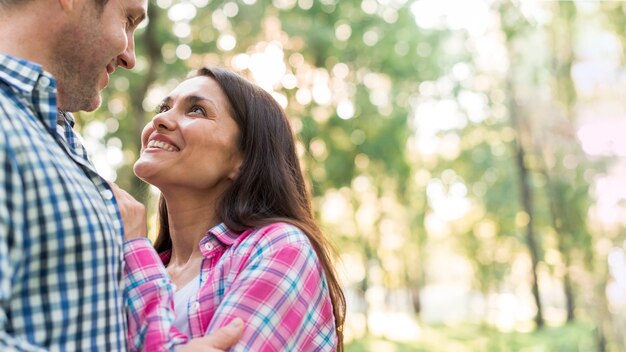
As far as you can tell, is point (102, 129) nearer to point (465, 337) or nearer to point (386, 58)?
point (386, 58)

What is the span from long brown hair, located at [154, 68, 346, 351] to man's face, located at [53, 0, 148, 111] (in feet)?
1.95

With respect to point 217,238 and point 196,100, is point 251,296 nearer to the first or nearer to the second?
point 217,238

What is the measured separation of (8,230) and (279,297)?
0.72 meters

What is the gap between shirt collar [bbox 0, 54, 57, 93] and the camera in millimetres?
1413

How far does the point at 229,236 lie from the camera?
207cm

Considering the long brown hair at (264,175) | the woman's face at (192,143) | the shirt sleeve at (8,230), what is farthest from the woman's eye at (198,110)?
the shirt sleeve at (8,230)

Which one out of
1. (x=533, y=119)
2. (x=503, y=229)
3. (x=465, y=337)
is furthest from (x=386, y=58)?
(x=503, y=229)

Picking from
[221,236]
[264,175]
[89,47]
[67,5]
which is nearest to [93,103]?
[89,47]

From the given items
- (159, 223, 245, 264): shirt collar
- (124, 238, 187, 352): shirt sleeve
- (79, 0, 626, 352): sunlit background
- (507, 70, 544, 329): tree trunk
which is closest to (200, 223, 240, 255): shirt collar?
(159, 223, 245, 264): shirt collar

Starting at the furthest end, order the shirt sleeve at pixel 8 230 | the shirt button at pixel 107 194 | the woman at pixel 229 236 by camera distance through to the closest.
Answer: the woman at pixel 229 236 < the shirt button at pixel 107 194 < the shirt sleeve at pixel 8 230

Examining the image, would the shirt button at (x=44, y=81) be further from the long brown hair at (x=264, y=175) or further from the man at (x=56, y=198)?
the long brown hair at (x=264, y=175)

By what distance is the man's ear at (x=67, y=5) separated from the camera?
4.96ft

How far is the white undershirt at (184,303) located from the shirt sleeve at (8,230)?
0.64m

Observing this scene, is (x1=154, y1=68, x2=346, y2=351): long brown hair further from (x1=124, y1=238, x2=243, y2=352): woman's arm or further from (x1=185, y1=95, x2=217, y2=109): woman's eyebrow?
(x1=124, y1=238, x2=243, y2=352): woman's arm
